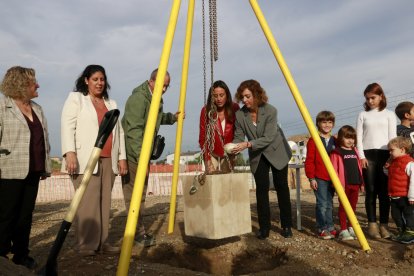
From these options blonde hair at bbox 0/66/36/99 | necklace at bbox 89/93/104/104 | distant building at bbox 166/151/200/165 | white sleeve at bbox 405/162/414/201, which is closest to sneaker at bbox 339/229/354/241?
white sleeve at bbox 405/162/414/201

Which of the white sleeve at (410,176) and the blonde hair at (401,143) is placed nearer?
the white sleeve at (410,176)

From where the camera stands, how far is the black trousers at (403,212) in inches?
172

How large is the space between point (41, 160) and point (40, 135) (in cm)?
24

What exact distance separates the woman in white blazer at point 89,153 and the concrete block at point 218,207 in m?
0.83

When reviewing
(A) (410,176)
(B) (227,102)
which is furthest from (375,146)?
(B) (227,102)

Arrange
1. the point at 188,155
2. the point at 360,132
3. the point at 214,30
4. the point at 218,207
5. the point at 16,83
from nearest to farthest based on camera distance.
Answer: the point at 16,83 < the point at 218,207 < the point at 214,30 < the point at 360,132 < the point at 188,155

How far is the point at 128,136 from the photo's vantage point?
4.46m

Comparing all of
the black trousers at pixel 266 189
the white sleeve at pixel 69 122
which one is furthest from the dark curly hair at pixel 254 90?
the white sleeve at pixel 69 122

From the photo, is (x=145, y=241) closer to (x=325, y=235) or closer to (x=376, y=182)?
(x=325, y=235)

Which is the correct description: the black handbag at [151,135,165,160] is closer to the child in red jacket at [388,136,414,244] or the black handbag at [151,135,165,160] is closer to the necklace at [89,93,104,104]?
the necklace at [89,93,104,104]

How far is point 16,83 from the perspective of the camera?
355 cm

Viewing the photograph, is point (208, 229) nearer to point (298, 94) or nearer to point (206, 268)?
point (206, 268)

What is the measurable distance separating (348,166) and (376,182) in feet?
1.22

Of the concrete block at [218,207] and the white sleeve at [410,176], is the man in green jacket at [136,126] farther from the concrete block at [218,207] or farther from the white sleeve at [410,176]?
the white sleeve at [410,176]
